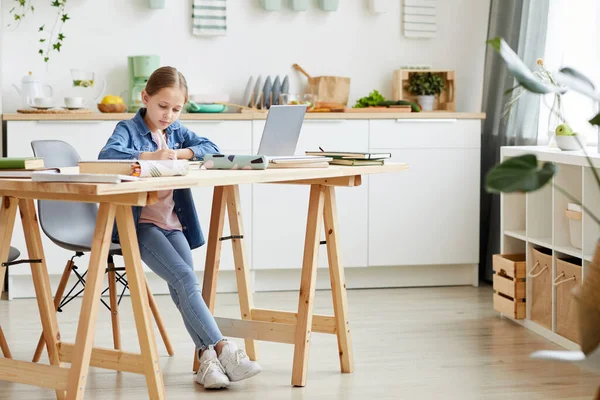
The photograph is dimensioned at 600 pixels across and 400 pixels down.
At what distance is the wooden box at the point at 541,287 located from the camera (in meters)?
3.72

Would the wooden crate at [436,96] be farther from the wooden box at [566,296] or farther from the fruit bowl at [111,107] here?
the wooden box at [566,296]

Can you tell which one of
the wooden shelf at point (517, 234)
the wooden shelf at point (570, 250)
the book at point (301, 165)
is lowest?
the wooden shelf at point (517, 234)

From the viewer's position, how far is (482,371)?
3213 mm

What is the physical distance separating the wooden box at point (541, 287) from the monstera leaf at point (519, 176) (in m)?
2.24

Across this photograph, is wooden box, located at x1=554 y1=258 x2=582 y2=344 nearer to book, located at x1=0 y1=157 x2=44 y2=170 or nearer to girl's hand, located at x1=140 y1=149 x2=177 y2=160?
girl's hand, located at x1=140 y1=149 x2=177 y2=160

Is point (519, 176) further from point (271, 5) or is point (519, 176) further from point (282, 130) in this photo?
point (271, 5)

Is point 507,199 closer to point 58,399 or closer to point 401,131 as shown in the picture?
point 401,131

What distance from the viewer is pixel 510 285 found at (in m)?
3.97

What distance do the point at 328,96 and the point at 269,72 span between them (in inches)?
14.3

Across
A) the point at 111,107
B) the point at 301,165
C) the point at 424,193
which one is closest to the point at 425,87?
the point at 424,193

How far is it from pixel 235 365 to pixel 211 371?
0.08 m

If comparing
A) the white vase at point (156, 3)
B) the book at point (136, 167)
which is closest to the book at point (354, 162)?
the book at point (136, 167)

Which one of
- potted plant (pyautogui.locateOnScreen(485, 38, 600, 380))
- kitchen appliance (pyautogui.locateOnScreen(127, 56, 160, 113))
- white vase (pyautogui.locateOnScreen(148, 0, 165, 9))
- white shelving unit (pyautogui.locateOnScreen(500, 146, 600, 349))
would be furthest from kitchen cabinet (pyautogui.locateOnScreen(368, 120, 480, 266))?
potted plant (pyautogui.locateOnScreen(485, 38, 600, 380))

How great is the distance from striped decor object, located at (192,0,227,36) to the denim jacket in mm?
1892
